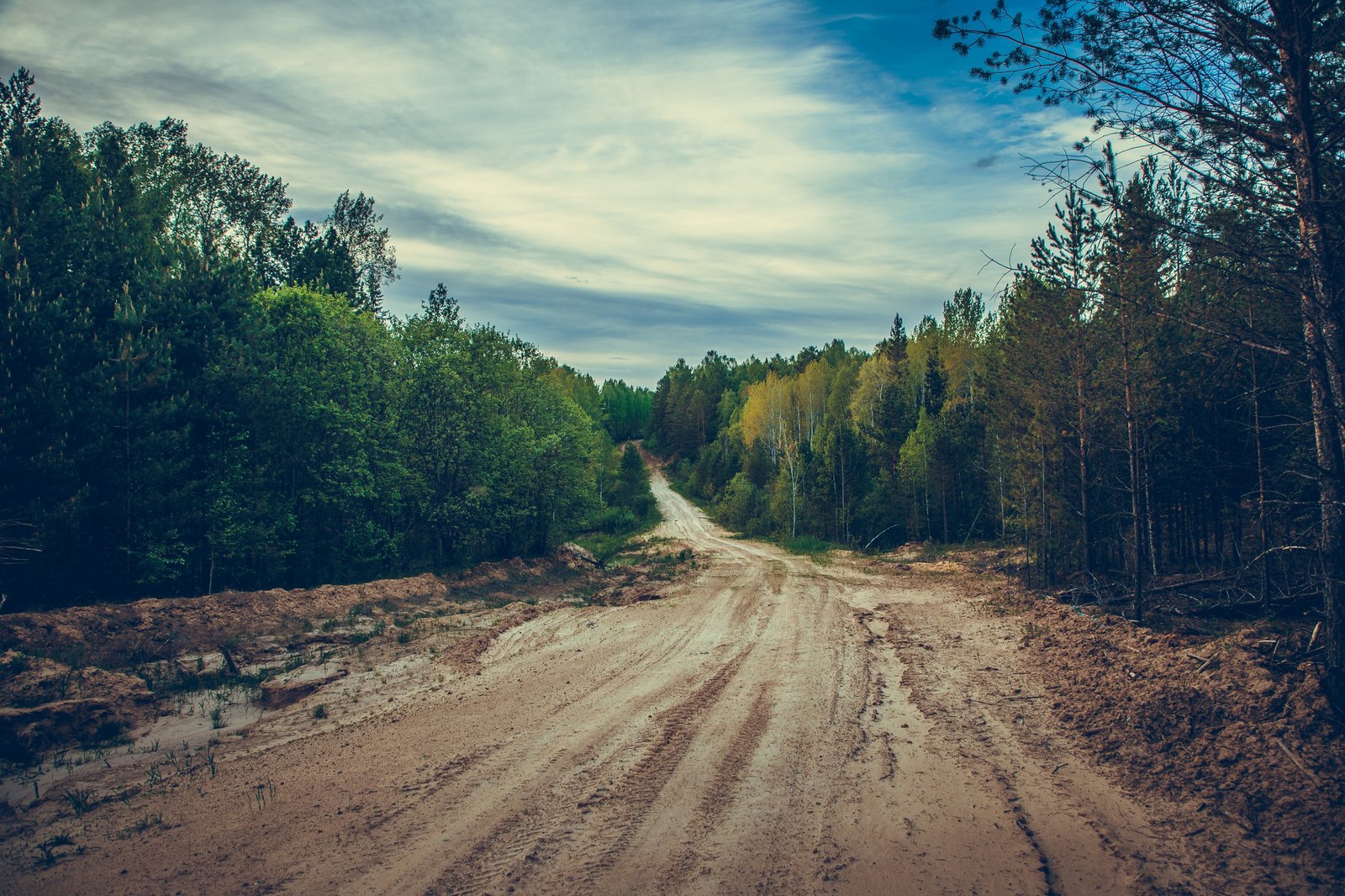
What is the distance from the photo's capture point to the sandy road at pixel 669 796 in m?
5.14

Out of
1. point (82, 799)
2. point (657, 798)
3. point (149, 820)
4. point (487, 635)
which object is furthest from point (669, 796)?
point (487, 635)

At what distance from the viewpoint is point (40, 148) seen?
63.1ft

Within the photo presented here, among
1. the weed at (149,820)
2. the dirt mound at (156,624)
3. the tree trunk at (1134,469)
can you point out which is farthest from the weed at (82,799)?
the tree trunk at (1134,469)

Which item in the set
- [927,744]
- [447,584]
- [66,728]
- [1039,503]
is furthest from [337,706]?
[1039,503]

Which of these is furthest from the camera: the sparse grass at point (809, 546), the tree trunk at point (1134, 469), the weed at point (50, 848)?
the sparse grass at point (809, 546)

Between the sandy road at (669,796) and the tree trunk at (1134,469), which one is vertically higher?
the tree trunk at (1134,469)

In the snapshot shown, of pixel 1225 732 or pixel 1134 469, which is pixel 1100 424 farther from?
pixel 1225 732

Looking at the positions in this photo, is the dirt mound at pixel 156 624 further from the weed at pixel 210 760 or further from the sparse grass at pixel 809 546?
the sparse grass at pixel 809 546

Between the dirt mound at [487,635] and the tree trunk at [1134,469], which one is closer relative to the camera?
the dirt mound at [487,635]

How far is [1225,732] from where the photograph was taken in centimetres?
680

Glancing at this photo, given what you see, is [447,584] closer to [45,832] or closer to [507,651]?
[507,651]

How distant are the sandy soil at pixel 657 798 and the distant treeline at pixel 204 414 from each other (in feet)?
34.8

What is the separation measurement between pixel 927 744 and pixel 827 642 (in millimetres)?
5545

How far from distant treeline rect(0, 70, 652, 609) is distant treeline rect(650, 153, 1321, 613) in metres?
19.2
